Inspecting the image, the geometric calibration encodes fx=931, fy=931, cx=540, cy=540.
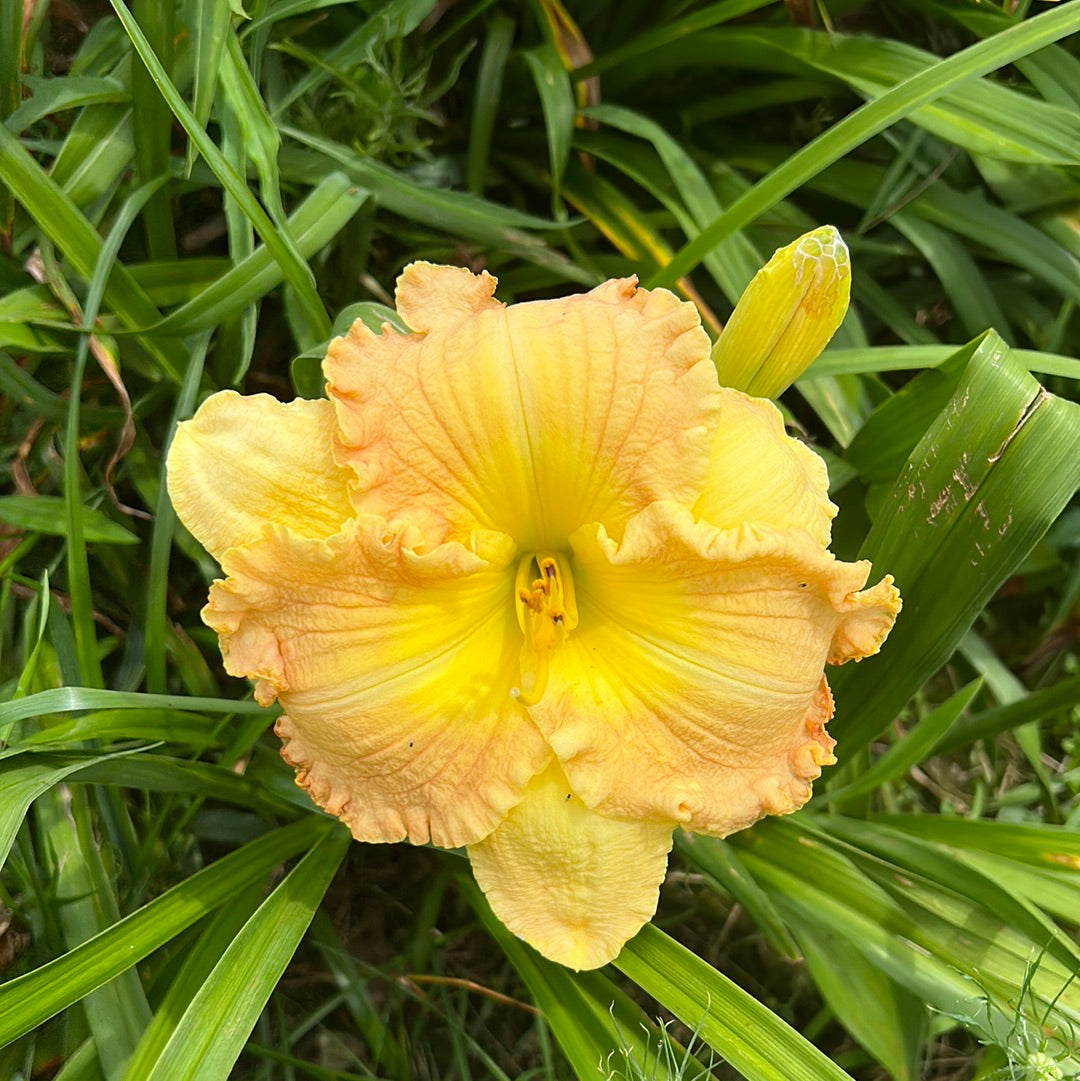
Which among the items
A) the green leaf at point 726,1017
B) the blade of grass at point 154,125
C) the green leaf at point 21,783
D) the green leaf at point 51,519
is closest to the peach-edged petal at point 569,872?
the green leaf at point 726,1017

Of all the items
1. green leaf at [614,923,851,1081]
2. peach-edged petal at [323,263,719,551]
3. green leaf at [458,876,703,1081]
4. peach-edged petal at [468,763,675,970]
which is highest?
peach-edged petal at [323,263,719,551]

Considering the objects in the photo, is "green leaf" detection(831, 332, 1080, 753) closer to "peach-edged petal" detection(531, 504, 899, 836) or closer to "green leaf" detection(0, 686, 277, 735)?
"peach-edged petal" detection(531, 504, 899, 836)

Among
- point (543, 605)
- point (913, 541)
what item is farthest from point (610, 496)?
point (913, 541)

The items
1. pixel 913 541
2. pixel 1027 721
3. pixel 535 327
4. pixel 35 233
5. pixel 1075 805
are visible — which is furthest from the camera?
pixel 1075 805

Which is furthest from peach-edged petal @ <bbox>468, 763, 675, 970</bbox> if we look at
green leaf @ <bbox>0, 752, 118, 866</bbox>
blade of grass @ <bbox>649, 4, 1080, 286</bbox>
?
blade of grass @ <bbox>649, 4, 1080, 286</bbox>

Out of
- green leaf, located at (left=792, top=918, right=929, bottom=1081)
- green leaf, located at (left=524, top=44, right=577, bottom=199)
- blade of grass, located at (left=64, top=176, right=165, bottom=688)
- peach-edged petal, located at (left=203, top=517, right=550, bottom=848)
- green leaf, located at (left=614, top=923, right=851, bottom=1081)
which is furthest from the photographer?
green leaf, located at (left=524, top=44, right=577, bottom=199)

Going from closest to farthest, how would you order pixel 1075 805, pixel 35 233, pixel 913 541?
pixel 913 541 → pixel 35 233 → pixel 1075 805

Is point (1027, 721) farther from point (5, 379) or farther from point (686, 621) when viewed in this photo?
point (5, 379)

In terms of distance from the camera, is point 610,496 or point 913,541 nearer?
point 610,496
